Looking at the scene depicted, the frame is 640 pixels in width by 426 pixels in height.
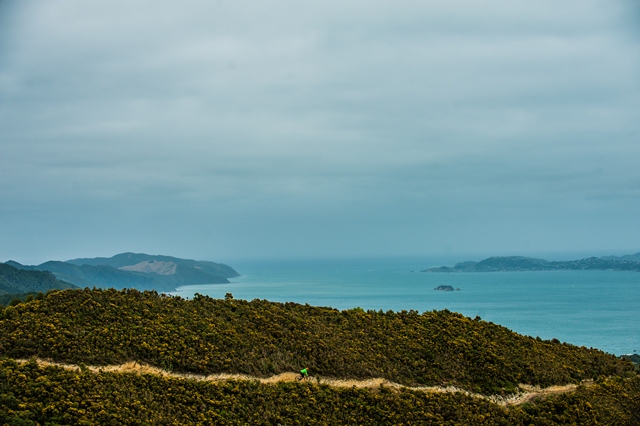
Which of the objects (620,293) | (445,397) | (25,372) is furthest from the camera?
(620,293)

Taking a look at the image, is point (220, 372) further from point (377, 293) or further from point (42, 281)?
point (377, 293)

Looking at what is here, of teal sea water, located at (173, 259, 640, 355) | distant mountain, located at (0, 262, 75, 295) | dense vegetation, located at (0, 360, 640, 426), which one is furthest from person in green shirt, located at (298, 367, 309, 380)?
distant mountain, located at (0, 262, 75, 295)

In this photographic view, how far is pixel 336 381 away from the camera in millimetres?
17469

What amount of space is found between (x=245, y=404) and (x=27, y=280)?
12935 centimetres

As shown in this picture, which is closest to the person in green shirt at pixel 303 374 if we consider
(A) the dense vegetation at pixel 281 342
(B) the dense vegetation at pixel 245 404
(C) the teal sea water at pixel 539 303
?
(A) the dense vegetation at pixel 281 342

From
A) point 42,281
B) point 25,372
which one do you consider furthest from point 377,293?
point 25,372

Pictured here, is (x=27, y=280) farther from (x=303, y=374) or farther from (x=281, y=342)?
(x=303, y=374)

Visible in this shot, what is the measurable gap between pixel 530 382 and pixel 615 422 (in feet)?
9.60

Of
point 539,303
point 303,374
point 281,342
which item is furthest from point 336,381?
point 539,303

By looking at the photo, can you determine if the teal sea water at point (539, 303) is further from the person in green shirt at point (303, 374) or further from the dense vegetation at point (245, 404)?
the person in green shirt at point (303, 374)

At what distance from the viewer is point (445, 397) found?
17156mm

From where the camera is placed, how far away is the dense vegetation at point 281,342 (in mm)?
16344

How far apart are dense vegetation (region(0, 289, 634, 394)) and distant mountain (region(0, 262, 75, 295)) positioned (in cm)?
11292

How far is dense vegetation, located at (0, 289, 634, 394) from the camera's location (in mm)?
16344
